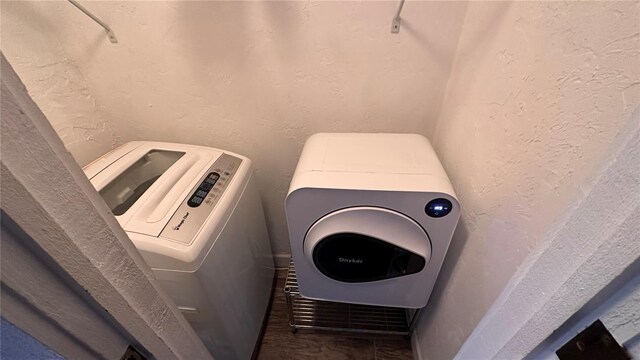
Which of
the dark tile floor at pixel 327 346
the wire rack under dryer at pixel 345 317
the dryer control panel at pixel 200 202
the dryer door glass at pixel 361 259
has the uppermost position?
the dryer control panel at pixel 200 202

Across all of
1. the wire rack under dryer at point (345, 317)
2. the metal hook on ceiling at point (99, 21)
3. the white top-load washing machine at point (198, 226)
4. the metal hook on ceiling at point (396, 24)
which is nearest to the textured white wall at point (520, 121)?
the metal hook on ceiling at point (396, 24)

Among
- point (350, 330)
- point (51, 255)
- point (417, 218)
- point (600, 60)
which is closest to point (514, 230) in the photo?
point (417, 218)

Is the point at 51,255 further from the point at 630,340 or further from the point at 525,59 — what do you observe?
the point at 525,59

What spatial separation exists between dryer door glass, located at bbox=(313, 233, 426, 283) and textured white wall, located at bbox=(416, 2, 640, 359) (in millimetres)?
183

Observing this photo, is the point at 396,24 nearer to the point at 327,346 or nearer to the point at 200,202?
the point at 200,202

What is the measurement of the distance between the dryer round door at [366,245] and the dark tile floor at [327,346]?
2.06 feet

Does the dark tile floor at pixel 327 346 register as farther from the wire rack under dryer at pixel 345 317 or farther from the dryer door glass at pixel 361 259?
the dryer door glass at pixel 361 259

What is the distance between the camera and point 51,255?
0.27 m

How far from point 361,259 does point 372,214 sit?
0.67 feet

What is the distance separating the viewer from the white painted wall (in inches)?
33.1

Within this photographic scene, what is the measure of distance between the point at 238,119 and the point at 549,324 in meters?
1.09

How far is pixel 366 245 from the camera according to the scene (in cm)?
76

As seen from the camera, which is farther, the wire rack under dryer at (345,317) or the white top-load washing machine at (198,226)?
the wire rack under dryer at (345,317)

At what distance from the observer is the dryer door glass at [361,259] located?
2.47 feet
